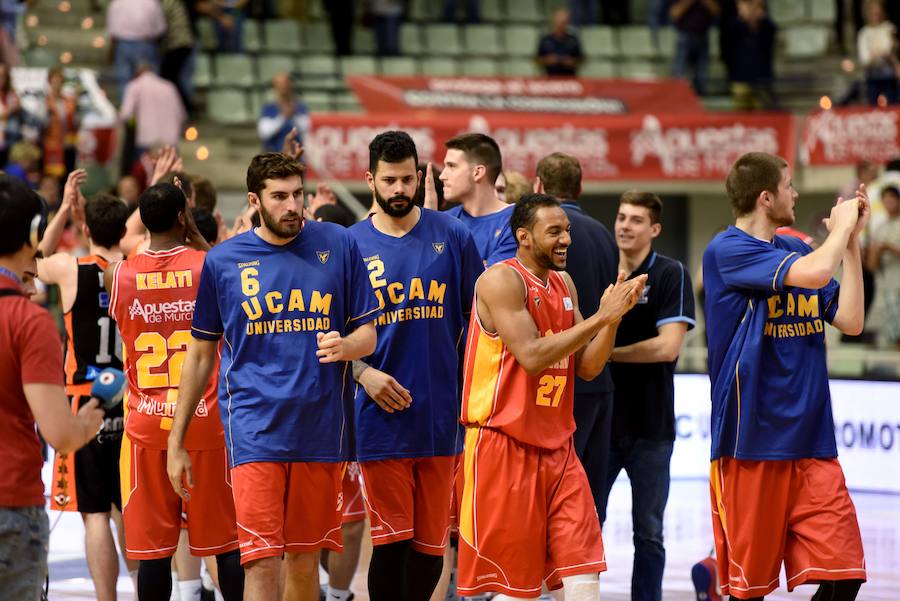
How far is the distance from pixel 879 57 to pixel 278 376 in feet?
49.1

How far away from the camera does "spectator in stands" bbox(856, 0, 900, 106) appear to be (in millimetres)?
19391

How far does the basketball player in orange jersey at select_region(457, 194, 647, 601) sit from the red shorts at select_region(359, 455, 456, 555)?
0.46m

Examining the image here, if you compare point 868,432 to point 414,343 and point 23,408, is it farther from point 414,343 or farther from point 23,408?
point 23,408

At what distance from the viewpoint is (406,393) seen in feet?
22.4

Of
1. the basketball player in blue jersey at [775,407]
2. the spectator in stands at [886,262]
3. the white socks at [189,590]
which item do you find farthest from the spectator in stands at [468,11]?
the basketball player in blue jersey at [775,407]

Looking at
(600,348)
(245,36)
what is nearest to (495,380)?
(600,348)

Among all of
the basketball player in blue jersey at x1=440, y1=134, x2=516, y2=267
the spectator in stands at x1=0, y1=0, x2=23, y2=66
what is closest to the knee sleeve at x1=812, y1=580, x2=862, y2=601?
the basketball player in blue jersey at x1=440, y1=134, x2=516, y2=267

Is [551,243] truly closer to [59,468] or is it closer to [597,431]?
[597,431]

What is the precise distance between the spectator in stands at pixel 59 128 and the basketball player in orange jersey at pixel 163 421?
377 inches

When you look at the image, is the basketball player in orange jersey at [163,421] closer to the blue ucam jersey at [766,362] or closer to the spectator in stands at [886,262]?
the blue ucam jersey at [766,362]

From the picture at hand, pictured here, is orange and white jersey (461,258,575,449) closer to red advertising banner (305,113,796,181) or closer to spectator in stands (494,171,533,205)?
spectator in stands (494,171,533,205)

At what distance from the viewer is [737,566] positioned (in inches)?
261

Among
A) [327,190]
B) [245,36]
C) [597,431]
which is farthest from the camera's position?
[245,36]

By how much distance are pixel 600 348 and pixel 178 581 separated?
8.84 feet
